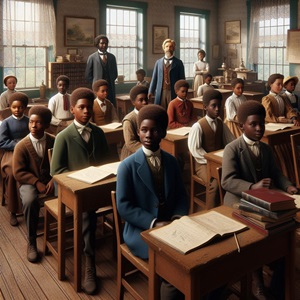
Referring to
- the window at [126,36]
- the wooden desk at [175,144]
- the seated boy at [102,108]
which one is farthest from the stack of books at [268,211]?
the window at [126,36]

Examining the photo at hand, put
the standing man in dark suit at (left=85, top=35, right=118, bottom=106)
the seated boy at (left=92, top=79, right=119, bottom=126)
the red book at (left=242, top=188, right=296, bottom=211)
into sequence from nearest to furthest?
the red book at (left=242, top=188, right=296, bottom=211) → the seated boy at (left=92, top=79, right=119, bottom=126) → the standing man in dark suit at (left=85, top=35, right=118, bottom=106)

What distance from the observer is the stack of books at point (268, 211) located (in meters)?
1.79

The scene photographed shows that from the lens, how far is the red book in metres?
1.78

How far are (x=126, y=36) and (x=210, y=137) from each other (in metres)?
6.89

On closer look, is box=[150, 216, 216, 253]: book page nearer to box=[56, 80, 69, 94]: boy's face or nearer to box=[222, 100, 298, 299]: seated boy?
box=[222, 100, 298, 299]: seated boy

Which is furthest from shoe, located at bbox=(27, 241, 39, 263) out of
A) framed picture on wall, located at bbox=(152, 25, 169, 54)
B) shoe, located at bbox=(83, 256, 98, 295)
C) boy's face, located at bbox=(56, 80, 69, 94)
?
framed picture on wall, located at bbox=(152, 25, 169, 54)

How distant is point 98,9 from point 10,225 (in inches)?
264

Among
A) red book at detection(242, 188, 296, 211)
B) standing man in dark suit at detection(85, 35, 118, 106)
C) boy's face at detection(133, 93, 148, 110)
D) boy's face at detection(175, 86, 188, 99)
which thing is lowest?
red book at detection(242, 188, 296, 211)

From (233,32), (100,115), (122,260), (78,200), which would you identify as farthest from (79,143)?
(233,32)

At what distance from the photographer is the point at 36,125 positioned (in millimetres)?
3352

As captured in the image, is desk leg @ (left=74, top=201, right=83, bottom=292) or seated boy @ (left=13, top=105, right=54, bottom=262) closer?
desk leg @ (left=74, top=201, right=83, bottom=292)

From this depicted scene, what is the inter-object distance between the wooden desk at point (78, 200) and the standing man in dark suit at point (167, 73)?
3.81 m

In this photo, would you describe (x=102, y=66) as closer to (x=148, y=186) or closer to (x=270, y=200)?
(x=148, y=186)

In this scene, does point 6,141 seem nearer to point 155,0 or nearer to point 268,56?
point 155,0
